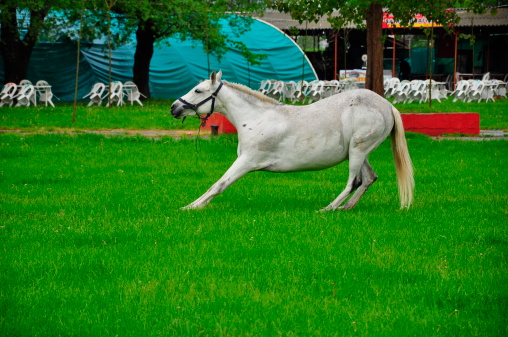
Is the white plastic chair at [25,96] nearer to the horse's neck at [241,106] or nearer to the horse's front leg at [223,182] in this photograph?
the horse's neck at [241,106]

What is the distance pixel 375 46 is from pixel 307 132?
8.81 meters

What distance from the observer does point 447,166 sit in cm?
1339

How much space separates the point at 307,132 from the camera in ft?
30.1

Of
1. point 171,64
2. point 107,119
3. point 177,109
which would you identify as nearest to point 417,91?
point 171,64

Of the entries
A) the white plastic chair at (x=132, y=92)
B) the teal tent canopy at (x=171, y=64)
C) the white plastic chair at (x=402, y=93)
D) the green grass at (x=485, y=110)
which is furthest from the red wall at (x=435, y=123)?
the teal tent canopy at (x=171, y=64)

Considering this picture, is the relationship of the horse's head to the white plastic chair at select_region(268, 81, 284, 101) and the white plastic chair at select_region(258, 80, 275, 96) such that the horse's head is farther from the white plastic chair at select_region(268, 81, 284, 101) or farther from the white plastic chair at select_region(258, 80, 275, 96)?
the white plastic chair at select_region(268, 81, 284, 101)

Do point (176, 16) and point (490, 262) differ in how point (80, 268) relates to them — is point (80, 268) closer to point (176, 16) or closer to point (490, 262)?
point (490, 262)

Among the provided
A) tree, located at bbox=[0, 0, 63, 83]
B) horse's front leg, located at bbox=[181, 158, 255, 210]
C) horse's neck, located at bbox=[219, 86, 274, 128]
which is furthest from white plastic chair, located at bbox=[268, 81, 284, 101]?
horse's front leg, located at bbox=[181, 158, 255, 210]

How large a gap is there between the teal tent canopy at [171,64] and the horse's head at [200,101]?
818 inches

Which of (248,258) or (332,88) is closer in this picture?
(248,258)

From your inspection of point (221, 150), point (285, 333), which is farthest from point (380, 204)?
point (221, 150)

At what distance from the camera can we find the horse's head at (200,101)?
933 cm

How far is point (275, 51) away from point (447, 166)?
22563mm

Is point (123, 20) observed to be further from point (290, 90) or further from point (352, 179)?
point (352, 179)
